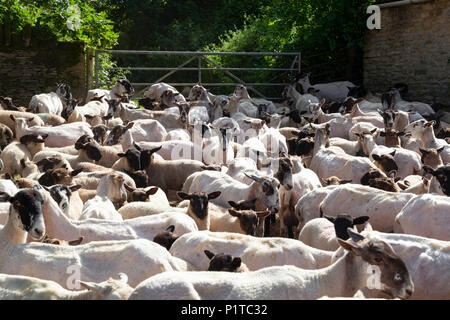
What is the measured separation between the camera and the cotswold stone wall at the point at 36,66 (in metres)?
17.5

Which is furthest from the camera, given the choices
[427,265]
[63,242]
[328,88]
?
[328,88]

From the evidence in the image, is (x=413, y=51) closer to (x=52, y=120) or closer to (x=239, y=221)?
(x=52, y=120)

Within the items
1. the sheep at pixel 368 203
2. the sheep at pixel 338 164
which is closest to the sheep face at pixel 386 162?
the sheep at pixel 338 164

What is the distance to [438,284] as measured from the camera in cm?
555

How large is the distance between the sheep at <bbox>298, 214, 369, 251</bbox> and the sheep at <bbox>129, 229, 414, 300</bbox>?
3.49ft

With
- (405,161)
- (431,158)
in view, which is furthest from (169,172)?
(431,158)

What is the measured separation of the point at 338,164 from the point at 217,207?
2534 mm

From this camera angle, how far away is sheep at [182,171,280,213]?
824cm

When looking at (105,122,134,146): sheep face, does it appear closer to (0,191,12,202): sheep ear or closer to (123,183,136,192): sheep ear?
(123,183,136,192): sheep ear

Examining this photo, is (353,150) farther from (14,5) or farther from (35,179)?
(14,5)

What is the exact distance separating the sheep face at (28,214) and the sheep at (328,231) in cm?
256

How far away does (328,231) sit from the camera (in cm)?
675

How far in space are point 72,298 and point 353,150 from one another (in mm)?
7888

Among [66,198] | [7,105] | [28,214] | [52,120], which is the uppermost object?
[7,105]
